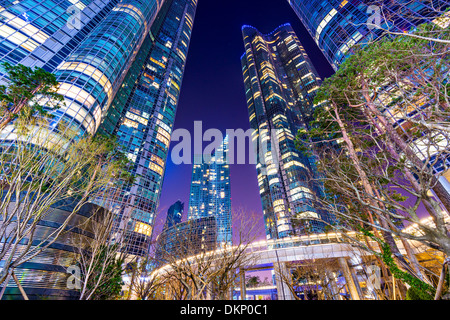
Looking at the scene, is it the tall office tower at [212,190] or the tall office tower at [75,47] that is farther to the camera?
the tall office tower at [212,190]

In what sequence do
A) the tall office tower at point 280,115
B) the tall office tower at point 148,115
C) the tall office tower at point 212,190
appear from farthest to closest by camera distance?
the tall office tower at point 212,190 → the tall office tower at point 280,115 → the tall office tower at point 148,115

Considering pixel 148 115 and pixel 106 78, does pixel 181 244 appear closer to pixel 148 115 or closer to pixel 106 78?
pixel 106 78

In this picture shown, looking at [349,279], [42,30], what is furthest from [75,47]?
[349,279]

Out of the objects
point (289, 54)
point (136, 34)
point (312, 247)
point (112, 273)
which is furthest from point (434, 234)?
point (289, 54)

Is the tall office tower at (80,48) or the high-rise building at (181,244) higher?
the tall office tower at (80,48)

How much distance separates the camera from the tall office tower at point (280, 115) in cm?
6956

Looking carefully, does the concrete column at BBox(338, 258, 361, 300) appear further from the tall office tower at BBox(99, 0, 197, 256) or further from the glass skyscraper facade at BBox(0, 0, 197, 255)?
the tall office tower at BBox(99, 0, 197, 256)

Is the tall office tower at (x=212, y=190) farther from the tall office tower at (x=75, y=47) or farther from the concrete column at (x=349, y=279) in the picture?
the tall office tower at (x=75, y=47)

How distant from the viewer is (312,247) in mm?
20266

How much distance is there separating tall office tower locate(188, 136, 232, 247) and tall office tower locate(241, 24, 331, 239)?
53840 millimetres

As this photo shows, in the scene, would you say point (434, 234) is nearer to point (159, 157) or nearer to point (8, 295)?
point (8, 295)

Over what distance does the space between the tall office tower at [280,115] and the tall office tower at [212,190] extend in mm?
53840

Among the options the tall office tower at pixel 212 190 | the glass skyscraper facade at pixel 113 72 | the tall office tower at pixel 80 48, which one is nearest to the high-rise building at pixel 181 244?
the glass skyscraper facade at pixel 113 72
